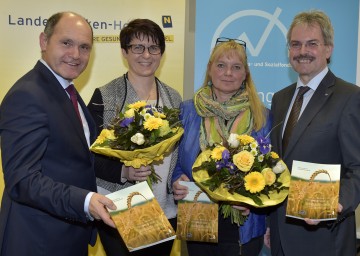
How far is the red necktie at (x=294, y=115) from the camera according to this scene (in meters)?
3.02

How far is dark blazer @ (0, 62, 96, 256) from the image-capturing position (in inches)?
90.8

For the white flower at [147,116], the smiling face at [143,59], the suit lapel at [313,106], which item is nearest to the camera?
the white flower at [147,116]

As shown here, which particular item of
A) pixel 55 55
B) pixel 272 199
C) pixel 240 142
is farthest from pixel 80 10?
pixel 272 199

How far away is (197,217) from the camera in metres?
2.96

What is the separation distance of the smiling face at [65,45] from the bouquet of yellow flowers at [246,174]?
101cm

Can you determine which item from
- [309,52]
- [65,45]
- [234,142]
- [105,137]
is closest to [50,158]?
[105,137]

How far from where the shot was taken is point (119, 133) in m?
2.70

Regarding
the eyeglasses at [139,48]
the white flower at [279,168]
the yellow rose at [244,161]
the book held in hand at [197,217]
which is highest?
the eyeglasses at [139,48]

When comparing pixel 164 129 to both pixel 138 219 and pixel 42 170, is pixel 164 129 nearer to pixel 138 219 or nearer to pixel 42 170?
pixel 138 219

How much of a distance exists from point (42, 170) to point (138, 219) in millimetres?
598

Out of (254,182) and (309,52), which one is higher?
(309,52)

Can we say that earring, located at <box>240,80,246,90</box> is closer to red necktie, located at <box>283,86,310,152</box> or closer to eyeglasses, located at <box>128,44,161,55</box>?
red necktie, located at <box>283,86,310,152</box>

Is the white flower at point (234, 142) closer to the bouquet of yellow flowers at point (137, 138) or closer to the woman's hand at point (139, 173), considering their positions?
the bouquet of yellow flowers at point (137, 138)

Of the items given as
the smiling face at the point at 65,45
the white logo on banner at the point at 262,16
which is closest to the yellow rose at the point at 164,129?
the smiling face at the point at 65,45
